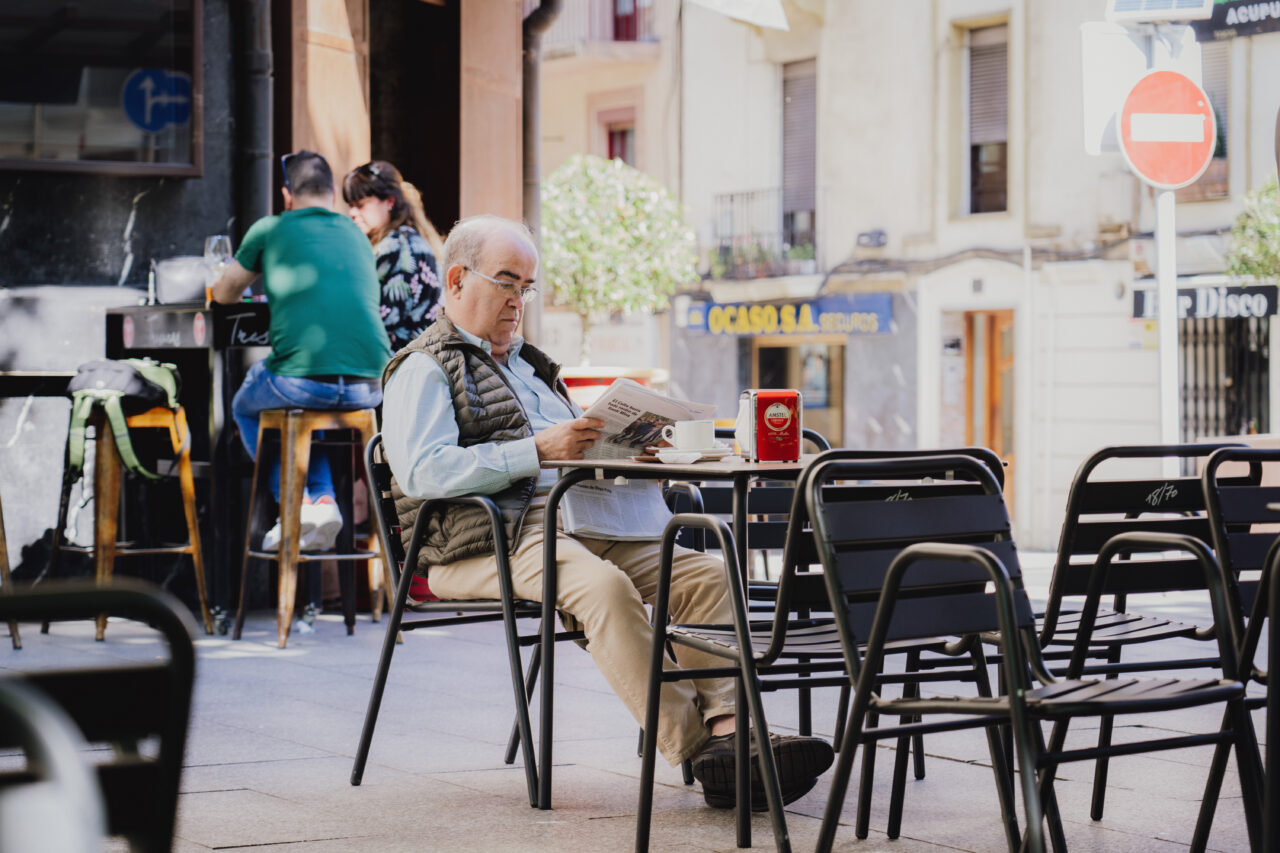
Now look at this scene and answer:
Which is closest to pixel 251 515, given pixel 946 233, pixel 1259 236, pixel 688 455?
pixel 688 455

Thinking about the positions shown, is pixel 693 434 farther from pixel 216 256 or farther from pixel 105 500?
pixel 216 256

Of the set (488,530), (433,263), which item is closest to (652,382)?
(433,263)

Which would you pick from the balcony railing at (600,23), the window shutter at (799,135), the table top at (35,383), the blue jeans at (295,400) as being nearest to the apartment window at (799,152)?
the window shutter at (799,135)

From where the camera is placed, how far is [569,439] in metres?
3.58

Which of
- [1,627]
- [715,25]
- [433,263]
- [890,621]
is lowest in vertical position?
[1,627]

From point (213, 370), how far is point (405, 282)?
0.89 m

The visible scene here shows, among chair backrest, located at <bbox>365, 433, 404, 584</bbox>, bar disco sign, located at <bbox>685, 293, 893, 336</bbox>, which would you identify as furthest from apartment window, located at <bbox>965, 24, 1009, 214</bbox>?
chair backrest, located at <bbox>365, 433, 404, 584</bbox>

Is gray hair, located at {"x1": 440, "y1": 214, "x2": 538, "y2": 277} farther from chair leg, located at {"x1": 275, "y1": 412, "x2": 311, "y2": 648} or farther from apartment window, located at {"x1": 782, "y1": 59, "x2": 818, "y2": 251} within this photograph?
apartment window, located at {"x1": 782, "y1": 59, "x2": 818, "y2": 251}

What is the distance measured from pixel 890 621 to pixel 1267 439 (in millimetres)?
3876

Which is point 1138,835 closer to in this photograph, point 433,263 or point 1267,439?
point 1267,439

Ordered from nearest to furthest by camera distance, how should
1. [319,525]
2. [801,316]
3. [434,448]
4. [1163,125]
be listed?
[434,448]
[319,525]
[1163,125]
[801,316]

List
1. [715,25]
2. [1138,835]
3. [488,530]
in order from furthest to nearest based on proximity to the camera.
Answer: [715,25], [488,530], [1138,835]

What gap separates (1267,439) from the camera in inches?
235

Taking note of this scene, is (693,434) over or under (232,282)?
under
